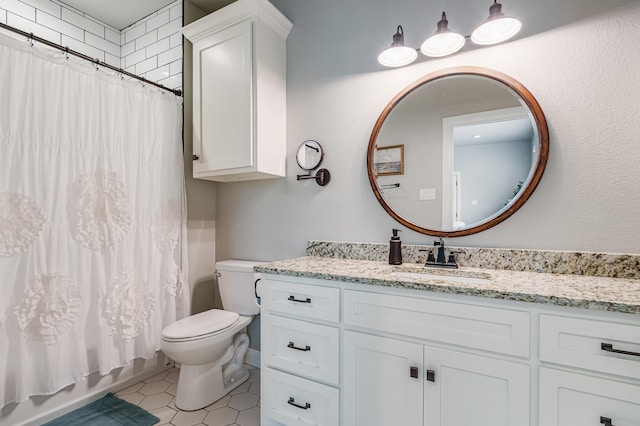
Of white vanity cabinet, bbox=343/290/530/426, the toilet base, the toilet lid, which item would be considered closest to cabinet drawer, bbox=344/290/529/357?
white vanity cabinet, bbox=343/290/530/426

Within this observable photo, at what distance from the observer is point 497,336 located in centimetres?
100

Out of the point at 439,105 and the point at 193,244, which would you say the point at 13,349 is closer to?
the point at 193,244

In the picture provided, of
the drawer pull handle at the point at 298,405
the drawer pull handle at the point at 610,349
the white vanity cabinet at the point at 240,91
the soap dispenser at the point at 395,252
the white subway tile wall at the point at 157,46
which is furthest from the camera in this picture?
the white subway tile wall at the point at 157,46

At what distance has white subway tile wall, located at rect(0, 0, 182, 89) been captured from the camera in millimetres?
1998

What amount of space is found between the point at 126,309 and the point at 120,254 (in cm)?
34

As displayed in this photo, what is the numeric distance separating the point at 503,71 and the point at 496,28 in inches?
8.1

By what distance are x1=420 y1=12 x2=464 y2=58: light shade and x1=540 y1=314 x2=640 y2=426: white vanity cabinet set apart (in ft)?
4.20

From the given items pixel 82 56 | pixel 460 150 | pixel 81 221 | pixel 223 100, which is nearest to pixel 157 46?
pixel 82 56

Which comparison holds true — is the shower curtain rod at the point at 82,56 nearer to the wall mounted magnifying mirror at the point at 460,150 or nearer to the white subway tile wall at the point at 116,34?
the white subway tile wall at the point at 116,34

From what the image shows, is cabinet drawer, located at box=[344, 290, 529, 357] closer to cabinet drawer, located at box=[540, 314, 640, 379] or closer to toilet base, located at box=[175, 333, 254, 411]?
cabinet drawer, located at box=[540, 314, 640, 379]

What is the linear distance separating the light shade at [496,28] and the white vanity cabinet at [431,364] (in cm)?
123

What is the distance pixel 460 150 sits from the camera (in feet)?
5.02

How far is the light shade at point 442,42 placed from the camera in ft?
4.57

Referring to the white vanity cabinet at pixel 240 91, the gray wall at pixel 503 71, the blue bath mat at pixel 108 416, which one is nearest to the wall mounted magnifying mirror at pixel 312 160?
the gray wall at pixel 503 71
